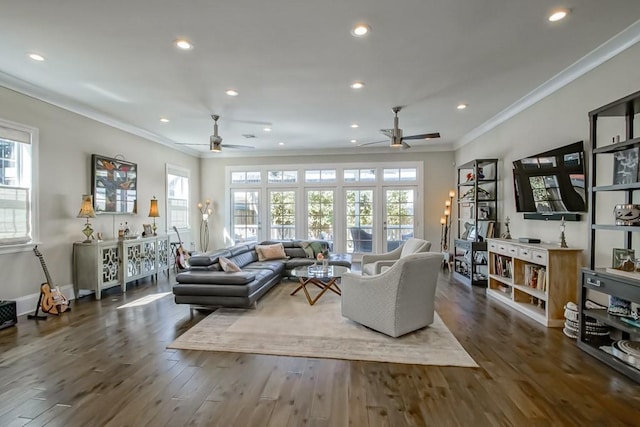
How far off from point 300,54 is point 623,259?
365 centimetres

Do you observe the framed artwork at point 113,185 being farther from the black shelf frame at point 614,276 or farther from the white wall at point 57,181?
the black shelf frame at point 614,276

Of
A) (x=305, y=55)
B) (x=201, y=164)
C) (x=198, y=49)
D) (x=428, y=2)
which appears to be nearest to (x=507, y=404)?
(x=428, y=2)

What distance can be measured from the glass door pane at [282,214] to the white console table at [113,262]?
2976 mm

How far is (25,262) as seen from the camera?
4.07m

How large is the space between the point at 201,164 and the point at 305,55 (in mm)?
6261

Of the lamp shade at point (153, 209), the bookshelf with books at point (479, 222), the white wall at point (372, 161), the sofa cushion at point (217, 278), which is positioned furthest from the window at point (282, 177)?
the sofa cushion at point (217, 278)

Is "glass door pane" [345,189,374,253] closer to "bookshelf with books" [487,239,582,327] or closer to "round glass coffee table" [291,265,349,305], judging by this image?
"round glass coffee table" [291,265,349,305]

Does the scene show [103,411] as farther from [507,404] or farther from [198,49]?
[198,49]

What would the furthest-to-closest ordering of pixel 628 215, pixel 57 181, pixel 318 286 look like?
pixel 318 286, pixel 57 181, pixel 628 215

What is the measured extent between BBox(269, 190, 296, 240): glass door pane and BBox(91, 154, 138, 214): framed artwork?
3.26 metres

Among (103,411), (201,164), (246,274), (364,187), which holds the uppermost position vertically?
(201,164)

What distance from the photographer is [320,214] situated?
8211 millimetres

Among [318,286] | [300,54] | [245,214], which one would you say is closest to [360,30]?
[300,54]

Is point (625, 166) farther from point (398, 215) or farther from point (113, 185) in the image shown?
point (113, 185)
